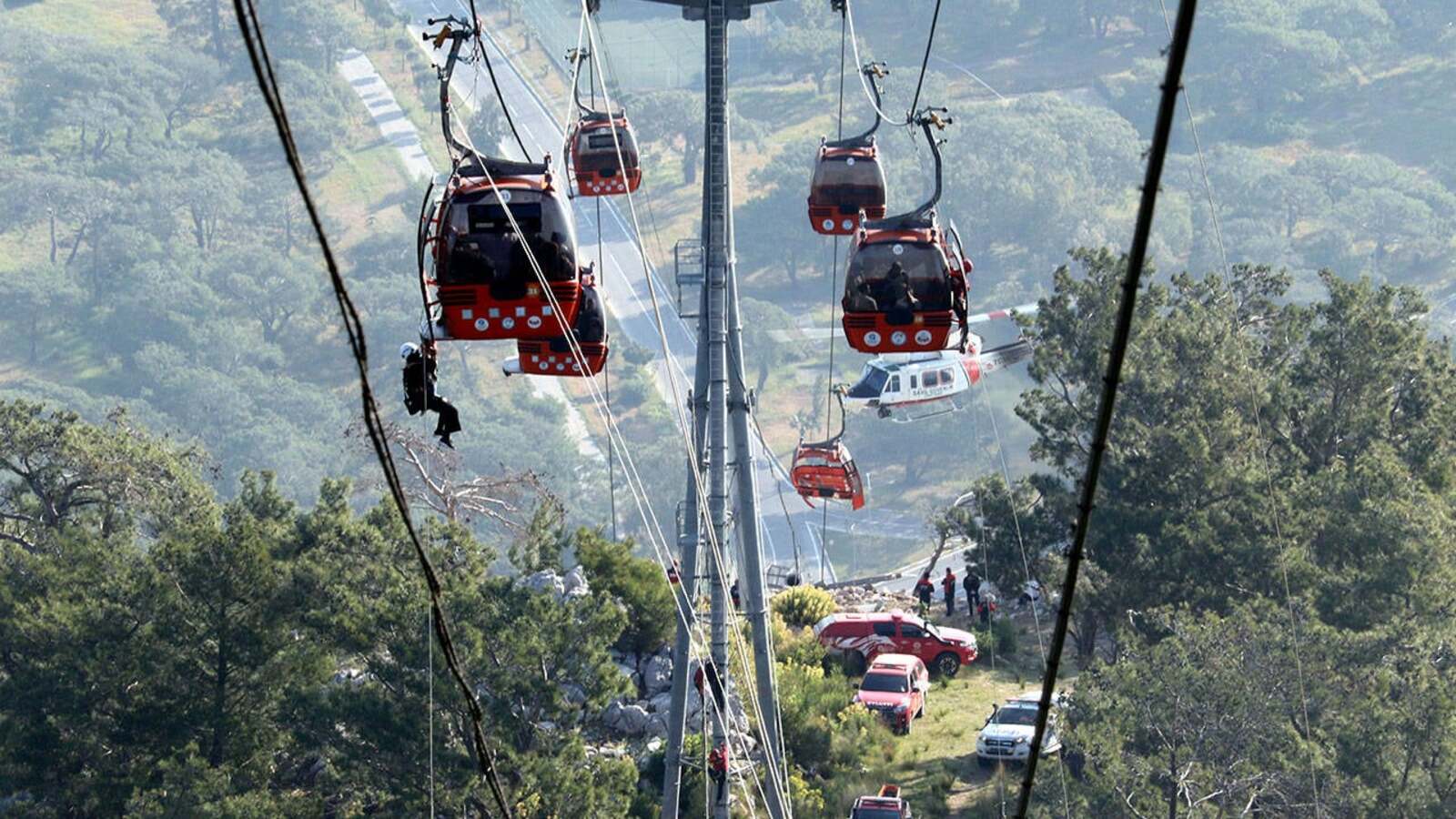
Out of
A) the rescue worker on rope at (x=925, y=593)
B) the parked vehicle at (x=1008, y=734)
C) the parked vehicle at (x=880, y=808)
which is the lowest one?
the rescue worker on rope at (x=925, y=593)

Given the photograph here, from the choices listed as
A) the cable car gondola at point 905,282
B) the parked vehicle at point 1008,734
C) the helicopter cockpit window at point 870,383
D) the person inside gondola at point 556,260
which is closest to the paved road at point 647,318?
the helicopter cockpit window at point 870,383

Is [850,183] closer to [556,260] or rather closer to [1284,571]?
[556,260]

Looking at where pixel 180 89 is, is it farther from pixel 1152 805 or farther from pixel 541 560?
pixel 1152 805

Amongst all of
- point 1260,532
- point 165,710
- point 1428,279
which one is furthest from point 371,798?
point 1428,279

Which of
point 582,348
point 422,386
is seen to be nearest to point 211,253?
point 582,348

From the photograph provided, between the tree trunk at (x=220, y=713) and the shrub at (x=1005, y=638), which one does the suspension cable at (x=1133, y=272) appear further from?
the shrub at (x=1005, y=638)

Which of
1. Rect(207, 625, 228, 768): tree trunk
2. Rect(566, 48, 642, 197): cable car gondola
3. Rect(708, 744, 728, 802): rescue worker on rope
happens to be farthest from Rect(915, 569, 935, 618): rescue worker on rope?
Rect(708, 744, 728, 802): rescue worker on rope

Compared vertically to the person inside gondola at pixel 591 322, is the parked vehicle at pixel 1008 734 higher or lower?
lower
